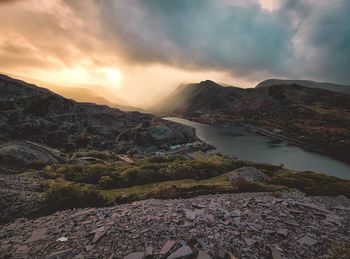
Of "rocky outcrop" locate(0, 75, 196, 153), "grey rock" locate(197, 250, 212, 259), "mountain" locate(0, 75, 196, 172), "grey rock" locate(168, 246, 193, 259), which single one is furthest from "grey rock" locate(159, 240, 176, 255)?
"rocky outcrop" locate(0, 75, 196, 153)

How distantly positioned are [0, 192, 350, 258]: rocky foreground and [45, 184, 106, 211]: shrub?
1421mm

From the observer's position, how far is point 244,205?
64.5ft

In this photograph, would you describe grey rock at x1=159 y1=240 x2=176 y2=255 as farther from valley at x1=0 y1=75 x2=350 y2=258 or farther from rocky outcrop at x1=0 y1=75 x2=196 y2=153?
rocky outcrop at x1=0 y1=75 x2=196 y2=153

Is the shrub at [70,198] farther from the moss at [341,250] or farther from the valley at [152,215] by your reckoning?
the moss at [341,250]

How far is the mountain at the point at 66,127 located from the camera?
82.5 meters

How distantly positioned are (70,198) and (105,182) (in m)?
9.11

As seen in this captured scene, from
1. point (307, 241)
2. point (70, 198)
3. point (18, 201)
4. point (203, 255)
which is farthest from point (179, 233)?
point (18, 201)

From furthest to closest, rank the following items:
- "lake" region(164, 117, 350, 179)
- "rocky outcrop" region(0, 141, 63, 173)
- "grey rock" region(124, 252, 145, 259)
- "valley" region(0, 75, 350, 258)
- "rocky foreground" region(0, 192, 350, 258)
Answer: "lake" region(164, 117, 350, 179), "rocky outcrop" region(0, 141, 63, 173), "valley" region(0, 75, 350, 258), "rocky foreground" region(0, 192, 350, 258), "grey rock" region(124, 252, 145, 259)

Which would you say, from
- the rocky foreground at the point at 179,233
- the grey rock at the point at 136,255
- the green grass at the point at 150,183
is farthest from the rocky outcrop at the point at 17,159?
the grey rock at the point at 136,255

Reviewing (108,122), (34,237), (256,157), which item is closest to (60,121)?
(108,122)

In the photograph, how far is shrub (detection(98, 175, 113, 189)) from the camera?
95.0 feet

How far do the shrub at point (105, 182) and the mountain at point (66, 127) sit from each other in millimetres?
45634

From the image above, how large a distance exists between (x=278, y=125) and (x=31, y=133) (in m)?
181

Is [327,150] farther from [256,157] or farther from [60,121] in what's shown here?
[60,121]
